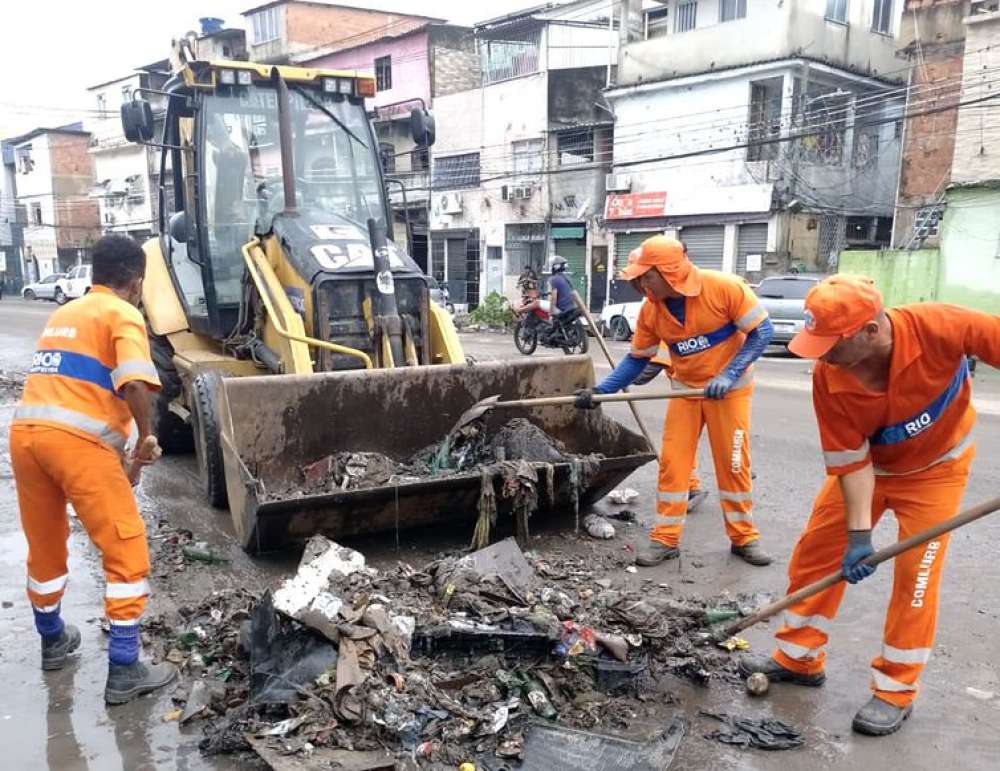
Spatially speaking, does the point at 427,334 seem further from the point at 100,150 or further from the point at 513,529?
the point at 100,150

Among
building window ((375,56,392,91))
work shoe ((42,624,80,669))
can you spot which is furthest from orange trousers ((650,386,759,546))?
building window ((375,56,392,91))

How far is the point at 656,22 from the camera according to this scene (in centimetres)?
2498

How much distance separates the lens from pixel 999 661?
357 centimetres

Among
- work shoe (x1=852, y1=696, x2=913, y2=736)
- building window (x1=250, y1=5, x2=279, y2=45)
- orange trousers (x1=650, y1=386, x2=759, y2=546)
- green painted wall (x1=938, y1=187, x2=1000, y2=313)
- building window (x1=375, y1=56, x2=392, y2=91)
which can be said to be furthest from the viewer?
building window (x1=250, y1=5, x2=279, y2=45)

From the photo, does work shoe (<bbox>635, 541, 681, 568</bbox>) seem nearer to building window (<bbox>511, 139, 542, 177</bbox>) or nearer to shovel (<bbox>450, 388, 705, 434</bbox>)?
shovel (<bbox>450, 388, 705, 434</bbox>)

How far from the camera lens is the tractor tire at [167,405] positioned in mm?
6539

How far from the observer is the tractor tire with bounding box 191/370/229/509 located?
509 centimetres

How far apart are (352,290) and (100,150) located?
140 feet

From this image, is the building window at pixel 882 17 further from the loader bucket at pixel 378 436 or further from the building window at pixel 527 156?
the loader bucket at pixel 378 436

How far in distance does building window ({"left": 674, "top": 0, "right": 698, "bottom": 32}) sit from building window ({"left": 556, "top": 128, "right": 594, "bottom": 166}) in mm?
3781

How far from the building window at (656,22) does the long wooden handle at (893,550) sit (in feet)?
79.3

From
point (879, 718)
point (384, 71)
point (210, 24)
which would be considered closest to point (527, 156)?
point (384, 71)

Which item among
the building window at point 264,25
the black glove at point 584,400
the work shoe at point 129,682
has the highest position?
the building window at point 264,25

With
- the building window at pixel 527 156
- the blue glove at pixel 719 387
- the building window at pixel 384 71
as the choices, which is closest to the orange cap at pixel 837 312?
the blue glove at pixel 719 387
